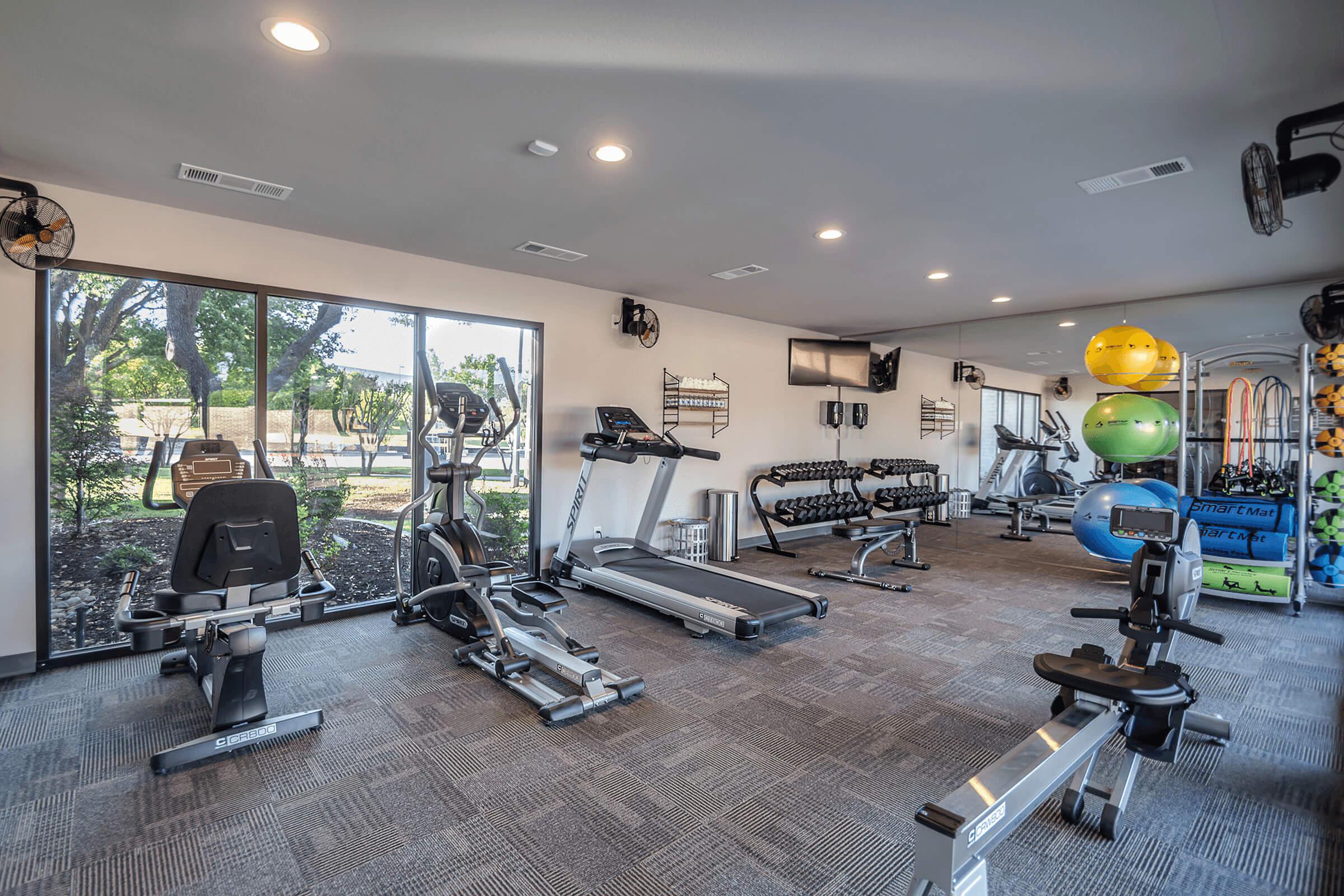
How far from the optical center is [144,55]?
2.25m

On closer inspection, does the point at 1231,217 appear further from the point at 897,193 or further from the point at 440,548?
the point at 440,548

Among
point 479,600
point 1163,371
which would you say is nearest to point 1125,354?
point 1163,371

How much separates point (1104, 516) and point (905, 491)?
104 inches

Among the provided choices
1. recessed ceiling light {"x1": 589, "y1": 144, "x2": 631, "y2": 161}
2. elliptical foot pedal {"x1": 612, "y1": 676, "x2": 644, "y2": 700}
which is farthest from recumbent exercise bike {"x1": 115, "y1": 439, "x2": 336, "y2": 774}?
recessed ceiling light {"x1": 589, "y1": 144, "x2": 631, "y2": 161}

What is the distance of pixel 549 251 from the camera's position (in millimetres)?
4715

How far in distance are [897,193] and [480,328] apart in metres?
3.52

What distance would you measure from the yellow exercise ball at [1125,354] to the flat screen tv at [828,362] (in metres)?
3.44

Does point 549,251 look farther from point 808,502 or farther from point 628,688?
point 808,502

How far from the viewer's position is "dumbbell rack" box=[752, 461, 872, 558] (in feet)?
22.7

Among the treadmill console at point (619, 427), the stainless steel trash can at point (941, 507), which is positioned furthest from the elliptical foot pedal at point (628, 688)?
the stainless steel trash can at point (941, 507)

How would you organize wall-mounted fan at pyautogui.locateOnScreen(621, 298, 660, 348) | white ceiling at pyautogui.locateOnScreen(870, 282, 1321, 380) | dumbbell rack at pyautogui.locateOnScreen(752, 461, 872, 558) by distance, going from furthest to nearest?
1. dumbbell rack at pyautogui.locateOnScreen(752, 461, 872, 558)
2. wall-mounted fan at pyautogui.locateOnScreen(621, 298, 660, 348)
3. white ceiling at pyautogui.locateOnScreen(870, 282, 1321, 380)

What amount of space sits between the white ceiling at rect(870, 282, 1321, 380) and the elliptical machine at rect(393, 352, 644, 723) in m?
5.70

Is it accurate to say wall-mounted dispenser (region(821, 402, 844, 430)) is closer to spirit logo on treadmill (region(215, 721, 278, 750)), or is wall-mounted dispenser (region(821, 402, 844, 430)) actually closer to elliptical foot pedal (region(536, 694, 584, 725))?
elliptical foot pedal (region(536, 694, 584, 725))

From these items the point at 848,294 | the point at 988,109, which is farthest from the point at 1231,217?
the point at 848,294
